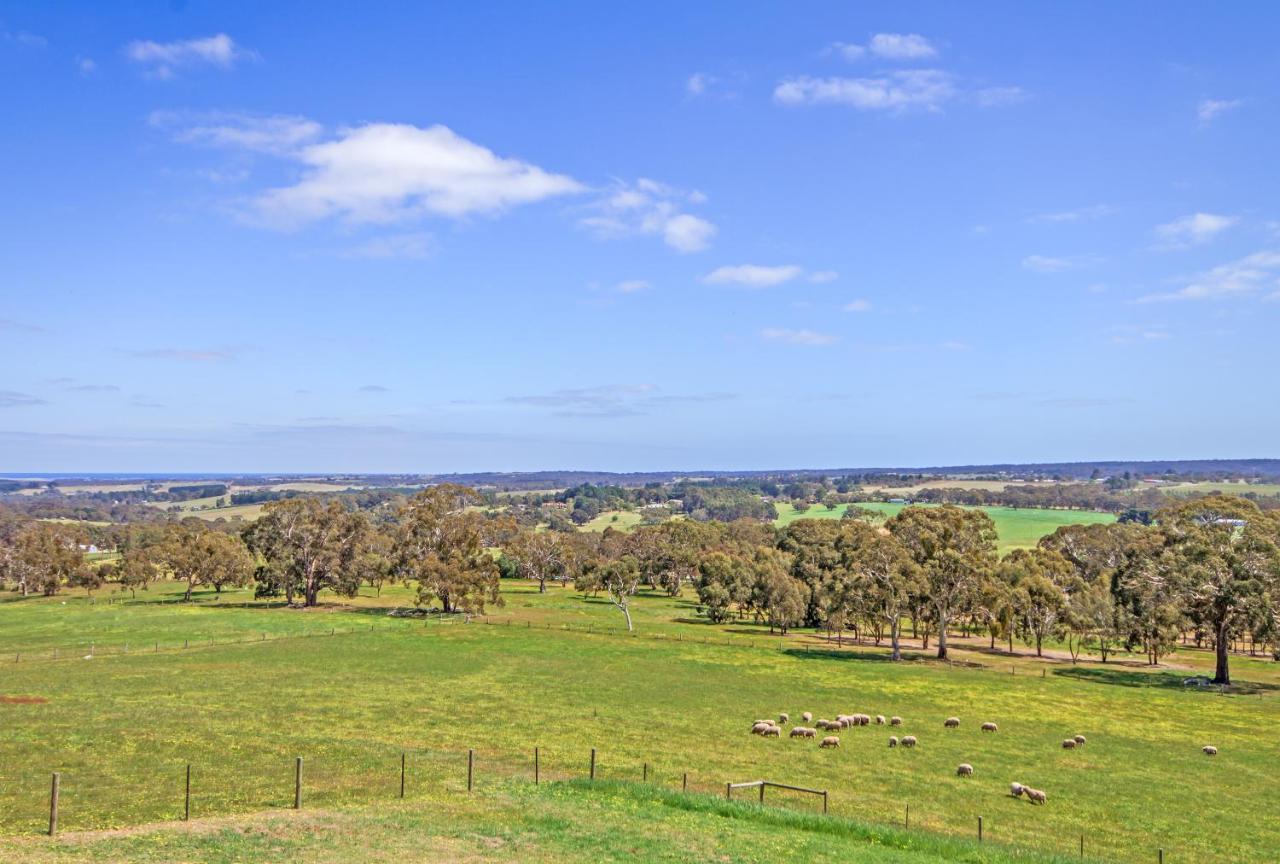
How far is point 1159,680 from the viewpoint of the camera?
2827 inches

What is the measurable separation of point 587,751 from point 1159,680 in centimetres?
5870

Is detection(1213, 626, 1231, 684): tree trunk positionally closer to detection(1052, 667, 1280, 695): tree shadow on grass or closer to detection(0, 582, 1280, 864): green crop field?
detection(1052, 667, 1280, 695): tree shadow on grass

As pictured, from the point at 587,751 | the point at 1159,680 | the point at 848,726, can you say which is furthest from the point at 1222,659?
the point at 587,751

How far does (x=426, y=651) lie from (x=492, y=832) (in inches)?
2110

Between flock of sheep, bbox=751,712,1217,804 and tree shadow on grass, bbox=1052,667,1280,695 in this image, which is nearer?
flock of sheep, bbox=751,712,1217,804

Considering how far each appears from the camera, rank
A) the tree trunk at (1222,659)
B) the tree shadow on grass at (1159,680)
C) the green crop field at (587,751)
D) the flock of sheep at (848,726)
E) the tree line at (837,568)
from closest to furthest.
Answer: the green crop field at (587,751), the flock of sheep at (848,726), the tree shadow on grass at (1159,680), the tree trunk at (1222,659), the tree line at (837,568)

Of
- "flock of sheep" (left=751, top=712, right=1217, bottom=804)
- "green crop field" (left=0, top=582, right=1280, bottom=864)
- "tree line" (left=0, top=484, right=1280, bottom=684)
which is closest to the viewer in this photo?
"green crop field" (left=0, top=582, right=1280, bottom=864)

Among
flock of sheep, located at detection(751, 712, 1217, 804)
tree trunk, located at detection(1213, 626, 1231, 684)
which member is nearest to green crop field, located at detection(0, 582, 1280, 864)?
flock of sheep, located at detection(751, 712, 1217, 804)

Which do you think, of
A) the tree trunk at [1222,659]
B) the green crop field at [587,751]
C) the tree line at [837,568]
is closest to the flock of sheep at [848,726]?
the green crop field at [587,751]

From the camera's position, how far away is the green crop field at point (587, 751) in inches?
1038

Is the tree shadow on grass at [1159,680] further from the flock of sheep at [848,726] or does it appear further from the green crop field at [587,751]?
the flock of sheep at [848,726]

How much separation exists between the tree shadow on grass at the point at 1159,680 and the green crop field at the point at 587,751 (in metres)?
0.45

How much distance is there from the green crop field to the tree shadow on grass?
0.45 meters

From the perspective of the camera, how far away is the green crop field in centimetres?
2638
